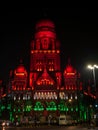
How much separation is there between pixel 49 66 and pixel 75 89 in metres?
20.7

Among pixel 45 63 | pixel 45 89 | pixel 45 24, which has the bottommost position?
pixel 45 89

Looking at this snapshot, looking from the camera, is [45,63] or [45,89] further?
[45,63]

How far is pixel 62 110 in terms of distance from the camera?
11756cm

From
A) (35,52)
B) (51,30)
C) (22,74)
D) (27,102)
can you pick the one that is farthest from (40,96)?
(51,30)

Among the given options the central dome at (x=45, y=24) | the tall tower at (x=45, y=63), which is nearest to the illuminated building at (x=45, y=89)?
the tall tower at (x=45, y=63)

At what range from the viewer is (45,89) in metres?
119

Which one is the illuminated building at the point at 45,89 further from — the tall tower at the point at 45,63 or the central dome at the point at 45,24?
the central dome at the point at 45,24

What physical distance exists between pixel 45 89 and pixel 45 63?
17.4m

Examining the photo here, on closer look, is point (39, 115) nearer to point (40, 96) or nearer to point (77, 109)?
point (40, 96)

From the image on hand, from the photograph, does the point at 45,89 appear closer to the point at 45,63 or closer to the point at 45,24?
the point at 45,63

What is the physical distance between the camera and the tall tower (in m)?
119

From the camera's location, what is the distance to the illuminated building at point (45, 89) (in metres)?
117

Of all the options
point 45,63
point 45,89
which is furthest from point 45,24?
point 45,89

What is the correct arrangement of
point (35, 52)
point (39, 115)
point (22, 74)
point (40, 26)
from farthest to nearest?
point (40, 26) < point (35, 52) < point (22, 74) < point (39, 115)
